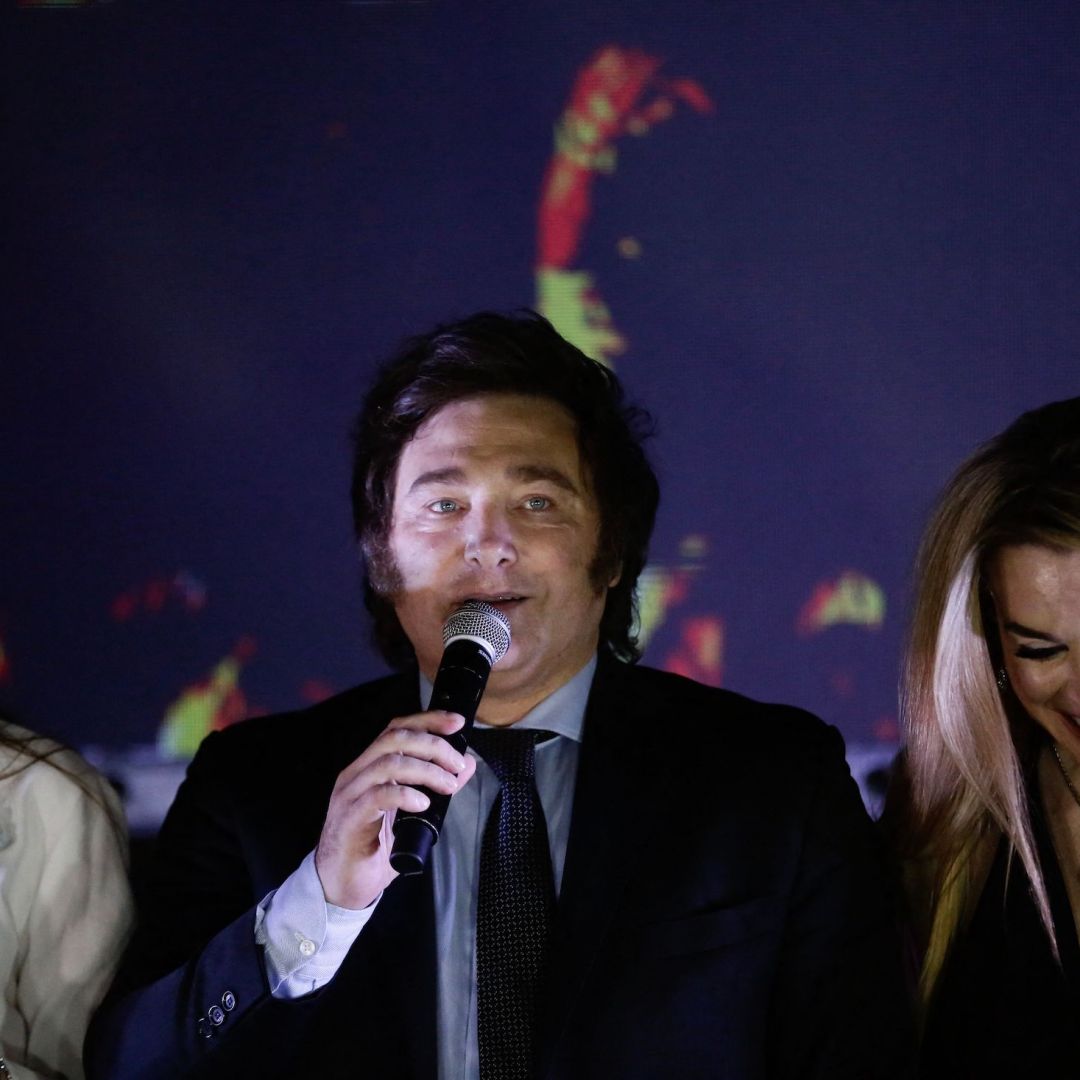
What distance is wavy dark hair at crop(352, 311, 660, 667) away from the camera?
2.08 metres

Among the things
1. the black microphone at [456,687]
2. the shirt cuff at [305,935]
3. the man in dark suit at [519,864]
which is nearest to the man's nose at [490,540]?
the man in dark suit at [519,864]

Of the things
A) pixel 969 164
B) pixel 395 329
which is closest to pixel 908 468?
pixel 969 164

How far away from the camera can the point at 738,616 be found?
8.33 ft

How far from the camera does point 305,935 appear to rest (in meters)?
1.65

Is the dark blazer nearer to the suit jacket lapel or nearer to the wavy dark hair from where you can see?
the suit jacket lapel

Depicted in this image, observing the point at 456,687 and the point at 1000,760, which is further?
the point at 1000,760

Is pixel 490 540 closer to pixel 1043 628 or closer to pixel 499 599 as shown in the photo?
pixel 499 599

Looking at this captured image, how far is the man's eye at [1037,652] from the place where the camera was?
177 cm

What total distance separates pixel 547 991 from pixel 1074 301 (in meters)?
1.56

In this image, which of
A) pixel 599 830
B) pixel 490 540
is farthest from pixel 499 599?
pixel 599 830

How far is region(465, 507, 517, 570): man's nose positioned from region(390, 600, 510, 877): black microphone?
11 centimetres

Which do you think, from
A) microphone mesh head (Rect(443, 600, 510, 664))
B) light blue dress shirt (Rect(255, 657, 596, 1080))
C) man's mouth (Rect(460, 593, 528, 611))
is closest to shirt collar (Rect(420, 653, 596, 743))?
light blue dress shirt (Rect(255, 657, 596, 1080))

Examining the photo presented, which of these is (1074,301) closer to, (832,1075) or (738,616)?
(738,616)

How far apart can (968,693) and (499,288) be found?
117cm
